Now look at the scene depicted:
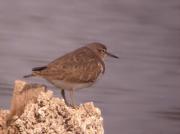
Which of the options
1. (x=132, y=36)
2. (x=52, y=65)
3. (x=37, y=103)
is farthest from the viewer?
(x=132, y=36)

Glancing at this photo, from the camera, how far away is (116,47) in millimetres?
6465

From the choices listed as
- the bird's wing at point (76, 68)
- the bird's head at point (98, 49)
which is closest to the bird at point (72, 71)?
the bird's wing at point (76, 68)

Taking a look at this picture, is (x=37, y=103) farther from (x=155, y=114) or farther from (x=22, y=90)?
(x=155, y=114)

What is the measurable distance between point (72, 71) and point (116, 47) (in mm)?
2904

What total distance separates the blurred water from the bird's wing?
1.17m

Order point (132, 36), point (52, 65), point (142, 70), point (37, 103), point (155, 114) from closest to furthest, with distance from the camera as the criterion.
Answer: point (37, 103), point (52, 65), point (155, 114), point (142, 70), point (132, 36)

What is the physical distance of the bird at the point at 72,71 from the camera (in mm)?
3469

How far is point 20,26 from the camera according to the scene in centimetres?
674

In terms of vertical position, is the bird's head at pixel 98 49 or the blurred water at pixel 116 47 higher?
the bird's head at pixel 98 49

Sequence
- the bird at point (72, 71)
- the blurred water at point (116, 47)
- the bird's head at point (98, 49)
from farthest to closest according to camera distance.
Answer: the blurred water at point (116, 47)
the bird's head at point (98, 49)
the bird at point (72, 71)

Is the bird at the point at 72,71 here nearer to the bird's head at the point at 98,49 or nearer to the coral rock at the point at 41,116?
the bird's head at the point at 98,49

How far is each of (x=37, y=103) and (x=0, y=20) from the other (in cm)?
442

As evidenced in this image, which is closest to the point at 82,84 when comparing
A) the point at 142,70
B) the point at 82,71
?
the point at 82,71

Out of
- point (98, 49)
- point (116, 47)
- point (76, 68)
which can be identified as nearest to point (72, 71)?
point (76, 68)
